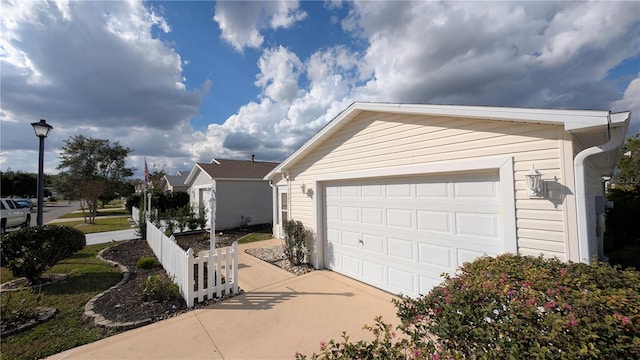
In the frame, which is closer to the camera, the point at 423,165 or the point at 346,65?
the point at 423,165

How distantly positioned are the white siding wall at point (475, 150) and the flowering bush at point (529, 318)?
103cm

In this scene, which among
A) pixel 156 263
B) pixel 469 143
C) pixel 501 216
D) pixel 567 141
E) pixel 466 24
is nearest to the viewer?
pixel 567 141

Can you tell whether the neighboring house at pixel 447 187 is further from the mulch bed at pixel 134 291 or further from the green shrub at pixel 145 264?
the green shrub at pixel 145 264

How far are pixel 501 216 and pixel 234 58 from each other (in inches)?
360

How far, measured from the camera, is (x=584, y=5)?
483 centimetres

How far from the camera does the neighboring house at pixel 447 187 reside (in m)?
3.48

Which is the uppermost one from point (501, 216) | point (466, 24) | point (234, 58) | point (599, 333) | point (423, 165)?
point (234, 58)

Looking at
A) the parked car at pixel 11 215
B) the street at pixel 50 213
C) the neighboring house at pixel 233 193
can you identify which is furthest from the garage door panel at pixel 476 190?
the street at pixel 50 213

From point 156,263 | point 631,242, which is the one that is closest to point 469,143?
point 631,242

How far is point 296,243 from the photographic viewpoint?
7438 mm

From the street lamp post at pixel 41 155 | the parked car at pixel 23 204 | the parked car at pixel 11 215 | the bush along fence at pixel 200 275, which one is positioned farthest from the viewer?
the parked car at pixel 23 204

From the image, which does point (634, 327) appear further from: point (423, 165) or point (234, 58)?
point (234, 58)

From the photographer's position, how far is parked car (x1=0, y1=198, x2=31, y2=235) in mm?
13046

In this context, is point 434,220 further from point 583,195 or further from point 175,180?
point 175,180
